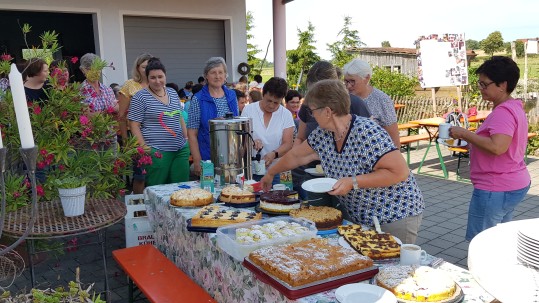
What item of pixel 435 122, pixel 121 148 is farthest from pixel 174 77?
pixel 121 148

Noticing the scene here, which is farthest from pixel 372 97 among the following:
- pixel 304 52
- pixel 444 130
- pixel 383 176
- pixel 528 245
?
pixel 304 52

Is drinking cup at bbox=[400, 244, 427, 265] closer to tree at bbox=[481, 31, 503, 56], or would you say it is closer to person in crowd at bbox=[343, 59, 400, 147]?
person in crowd at bbox=[343, 59, 400, 147]

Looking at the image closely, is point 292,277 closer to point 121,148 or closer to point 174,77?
point 121,148

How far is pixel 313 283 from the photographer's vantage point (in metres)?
1.63

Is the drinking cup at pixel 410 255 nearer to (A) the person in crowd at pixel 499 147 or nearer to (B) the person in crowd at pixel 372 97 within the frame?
(A) the person in crowd at pixel 499 147

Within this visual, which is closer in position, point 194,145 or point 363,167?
point 363,167

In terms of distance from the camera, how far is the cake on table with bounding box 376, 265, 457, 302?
148 centimetres

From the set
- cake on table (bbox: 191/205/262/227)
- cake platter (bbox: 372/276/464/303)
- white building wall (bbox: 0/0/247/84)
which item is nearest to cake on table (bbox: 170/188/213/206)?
cake on table (bbox: 191/205/262/227)

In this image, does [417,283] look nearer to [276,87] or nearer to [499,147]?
[499,147]

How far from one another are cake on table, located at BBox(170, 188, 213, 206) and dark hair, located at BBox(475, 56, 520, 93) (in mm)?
1892

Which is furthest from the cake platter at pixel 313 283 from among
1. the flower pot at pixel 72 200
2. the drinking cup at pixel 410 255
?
the flower pot at pixel 72 200

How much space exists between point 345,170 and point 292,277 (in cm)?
95

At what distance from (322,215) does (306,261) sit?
60cm

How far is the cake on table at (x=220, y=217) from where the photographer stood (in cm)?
237
